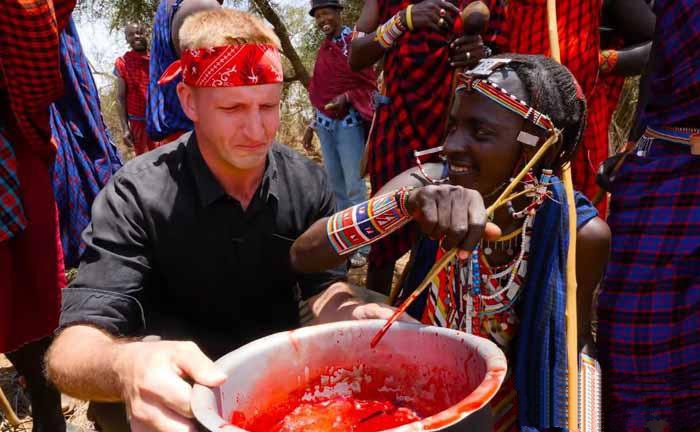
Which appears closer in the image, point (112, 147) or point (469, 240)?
point (469, 240)

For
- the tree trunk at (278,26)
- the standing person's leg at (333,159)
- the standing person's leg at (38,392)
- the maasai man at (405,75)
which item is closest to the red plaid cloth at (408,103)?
the maasai man at (405,75)

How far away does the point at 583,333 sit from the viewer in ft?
5.99

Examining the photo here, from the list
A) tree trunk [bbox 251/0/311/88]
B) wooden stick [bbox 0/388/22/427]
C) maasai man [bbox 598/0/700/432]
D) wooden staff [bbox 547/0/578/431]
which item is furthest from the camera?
tree trunk [bbox 251/0/311/88]

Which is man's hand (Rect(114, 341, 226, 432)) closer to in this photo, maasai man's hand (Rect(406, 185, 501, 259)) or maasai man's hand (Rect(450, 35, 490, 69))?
maasai man's hand (Rect(406, 185, 501, 259))

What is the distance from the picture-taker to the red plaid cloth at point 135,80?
237 inches

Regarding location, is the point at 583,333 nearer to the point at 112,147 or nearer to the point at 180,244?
the point at 180,244

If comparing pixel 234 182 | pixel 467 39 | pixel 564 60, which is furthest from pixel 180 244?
pixel 564 60

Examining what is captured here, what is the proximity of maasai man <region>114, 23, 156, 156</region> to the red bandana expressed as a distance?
4621 mm

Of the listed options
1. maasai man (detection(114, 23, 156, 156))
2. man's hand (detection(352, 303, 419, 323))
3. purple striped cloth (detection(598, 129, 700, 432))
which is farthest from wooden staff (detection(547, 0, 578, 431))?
maasai man (detection(114, 23, 156, 156))

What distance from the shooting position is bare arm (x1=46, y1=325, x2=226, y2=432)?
942mm

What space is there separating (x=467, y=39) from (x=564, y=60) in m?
0.51

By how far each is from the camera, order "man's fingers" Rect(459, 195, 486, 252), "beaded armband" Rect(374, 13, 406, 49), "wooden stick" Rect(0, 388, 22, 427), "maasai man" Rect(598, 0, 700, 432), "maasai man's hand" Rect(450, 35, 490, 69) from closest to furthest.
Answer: "man's fingers" Rect(459, 195, 486, 252) < "maasai man" Rect(598, 0, 700, 432) < "maasai man's hand" Rect(450, 35, 490, 69) < "wooden stick" Rect(0, 388, 22, 427) < "beaded armband" Rect(374, 13, 406, 49)

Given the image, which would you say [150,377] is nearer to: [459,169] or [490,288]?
→ [459,169]

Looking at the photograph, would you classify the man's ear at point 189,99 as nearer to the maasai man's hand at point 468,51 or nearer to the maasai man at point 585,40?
the maasai man's hand at point 468,51
